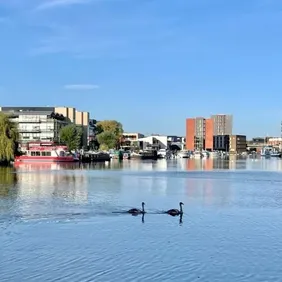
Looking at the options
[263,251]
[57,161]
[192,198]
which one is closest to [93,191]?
[192,198]

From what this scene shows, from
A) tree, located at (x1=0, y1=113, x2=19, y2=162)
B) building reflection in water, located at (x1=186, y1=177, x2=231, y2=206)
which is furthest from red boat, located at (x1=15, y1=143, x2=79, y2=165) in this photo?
building reflection in water, located at (x1=186, y1=177, x2=231, y2=206)

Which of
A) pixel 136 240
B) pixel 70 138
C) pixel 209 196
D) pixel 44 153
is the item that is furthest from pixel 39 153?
pixel 136 240

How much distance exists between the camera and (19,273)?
834 inches

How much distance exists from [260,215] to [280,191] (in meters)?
21.8

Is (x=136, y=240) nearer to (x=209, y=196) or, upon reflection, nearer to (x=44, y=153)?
(x=209, y=196)

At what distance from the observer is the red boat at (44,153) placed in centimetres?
13588

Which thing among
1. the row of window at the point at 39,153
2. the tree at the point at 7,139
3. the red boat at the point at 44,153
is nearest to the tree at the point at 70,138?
the red boat at the point at 44,153

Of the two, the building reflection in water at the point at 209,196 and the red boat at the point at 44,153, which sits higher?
the red boat at the point at 44,153

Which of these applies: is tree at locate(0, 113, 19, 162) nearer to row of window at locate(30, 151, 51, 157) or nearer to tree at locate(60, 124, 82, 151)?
row of window at locate(30, 151, 51, 157)

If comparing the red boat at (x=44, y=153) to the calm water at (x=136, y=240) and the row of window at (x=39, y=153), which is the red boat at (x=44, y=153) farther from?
the calm water at (x=136, y=240)

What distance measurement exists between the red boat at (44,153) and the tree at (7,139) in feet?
93.2

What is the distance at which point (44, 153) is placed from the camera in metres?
138

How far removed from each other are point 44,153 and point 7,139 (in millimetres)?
36166

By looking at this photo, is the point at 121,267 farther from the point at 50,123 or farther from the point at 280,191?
the point at 50,123
